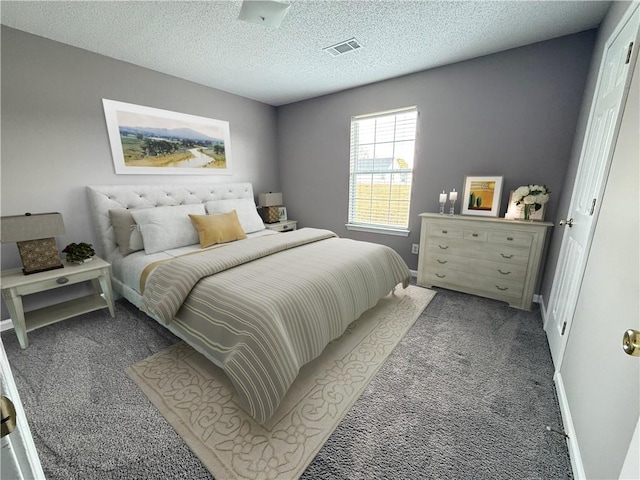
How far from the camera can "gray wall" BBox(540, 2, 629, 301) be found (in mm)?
1810

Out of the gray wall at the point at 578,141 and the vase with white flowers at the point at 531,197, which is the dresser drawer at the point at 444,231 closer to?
the vase with white flowers at the point at 531,197

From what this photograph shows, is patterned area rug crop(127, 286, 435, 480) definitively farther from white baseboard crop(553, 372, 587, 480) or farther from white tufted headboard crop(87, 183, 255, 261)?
white tufted headboard crop(87, 183, 255, 261)

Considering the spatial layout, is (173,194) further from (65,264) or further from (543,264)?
(543,264)

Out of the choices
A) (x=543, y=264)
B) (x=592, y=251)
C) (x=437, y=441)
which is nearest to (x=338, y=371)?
(x=437, y=441)

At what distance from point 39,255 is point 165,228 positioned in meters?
0.92

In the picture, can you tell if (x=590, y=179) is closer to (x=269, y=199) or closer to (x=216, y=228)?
(x=216, y=228)

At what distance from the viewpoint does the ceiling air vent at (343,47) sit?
7.73ft

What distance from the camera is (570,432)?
1278mm

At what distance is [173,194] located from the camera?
313cm

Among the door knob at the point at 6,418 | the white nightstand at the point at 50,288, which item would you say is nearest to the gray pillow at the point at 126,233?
the white nightstand at the point at 50,288

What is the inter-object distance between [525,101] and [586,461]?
2.80m

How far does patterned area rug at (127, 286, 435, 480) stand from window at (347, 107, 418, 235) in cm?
182

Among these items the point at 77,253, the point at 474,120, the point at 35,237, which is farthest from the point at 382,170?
the point at 35,237

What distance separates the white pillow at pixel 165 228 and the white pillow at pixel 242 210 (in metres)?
0.36
